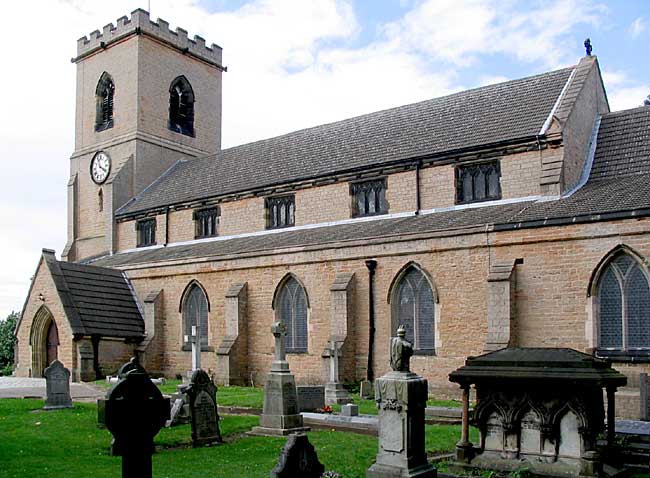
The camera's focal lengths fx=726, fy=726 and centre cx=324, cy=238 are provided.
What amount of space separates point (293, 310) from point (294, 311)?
6 centimetres

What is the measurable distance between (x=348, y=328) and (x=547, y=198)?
760 centimetres

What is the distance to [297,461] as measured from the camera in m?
8.73

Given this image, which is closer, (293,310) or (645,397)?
(645,397)

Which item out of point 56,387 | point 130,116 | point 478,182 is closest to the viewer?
point 56,387

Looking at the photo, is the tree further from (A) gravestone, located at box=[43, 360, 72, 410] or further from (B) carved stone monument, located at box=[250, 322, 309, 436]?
(B) carved stone monument, located at box=[250, 322, 309, 436]

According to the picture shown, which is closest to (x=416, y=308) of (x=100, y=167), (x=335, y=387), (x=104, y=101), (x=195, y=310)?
(x=335, y=387)

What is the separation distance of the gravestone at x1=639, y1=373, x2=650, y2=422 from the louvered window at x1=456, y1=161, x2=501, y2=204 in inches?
355

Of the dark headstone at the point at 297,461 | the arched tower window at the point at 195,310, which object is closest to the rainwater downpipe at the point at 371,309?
the arched tower window at the point at 195,310

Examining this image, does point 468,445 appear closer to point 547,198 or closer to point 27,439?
point 27,439

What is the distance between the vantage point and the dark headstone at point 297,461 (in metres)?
8.63

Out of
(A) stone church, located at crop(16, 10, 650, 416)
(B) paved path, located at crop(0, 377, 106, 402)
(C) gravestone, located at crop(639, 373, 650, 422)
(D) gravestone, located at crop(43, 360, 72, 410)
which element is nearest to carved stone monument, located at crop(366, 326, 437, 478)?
(C) gravestone, located at crop(639, 373, 650, 422)

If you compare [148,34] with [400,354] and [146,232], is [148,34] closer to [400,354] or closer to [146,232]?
[146,232]

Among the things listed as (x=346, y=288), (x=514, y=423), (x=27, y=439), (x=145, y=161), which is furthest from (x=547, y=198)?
(x=145, y=161)

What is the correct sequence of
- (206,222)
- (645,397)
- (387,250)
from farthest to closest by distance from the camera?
1. (206,222)
2. (387,250)
3. (645,397)
